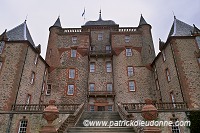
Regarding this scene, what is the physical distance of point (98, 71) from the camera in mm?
28203

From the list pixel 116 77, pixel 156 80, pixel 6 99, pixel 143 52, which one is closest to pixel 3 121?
pixel 6 99

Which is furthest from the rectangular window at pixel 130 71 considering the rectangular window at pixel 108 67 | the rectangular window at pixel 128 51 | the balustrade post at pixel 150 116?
the balustrade post at pixel 150 116

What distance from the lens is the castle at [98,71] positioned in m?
17.3

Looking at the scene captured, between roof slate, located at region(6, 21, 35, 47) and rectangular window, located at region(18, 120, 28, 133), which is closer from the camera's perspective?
rectangular window, located at region(18, 120, 28, 133)

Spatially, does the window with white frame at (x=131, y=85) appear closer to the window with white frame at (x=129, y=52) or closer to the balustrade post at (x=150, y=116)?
the window with white frame at (x=129, y=52)

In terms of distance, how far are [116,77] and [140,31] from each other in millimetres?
10133

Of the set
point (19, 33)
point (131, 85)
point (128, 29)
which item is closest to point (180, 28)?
point (131, 85)

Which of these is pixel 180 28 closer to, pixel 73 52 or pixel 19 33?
pixel 73 52

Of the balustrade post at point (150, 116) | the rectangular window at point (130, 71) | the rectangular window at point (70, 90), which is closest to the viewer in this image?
the balustrade post at point (150, 116)

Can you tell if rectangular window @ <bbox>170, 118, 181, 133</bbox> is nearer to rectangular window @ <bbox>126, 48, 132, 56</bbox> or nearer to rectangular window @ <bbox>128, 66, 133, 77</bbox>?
rectangular window @ <bbox>128, 66, 133, 77</bbox>

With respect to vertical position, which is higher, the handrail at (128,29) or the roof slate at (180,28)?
the handrail at (128,29)

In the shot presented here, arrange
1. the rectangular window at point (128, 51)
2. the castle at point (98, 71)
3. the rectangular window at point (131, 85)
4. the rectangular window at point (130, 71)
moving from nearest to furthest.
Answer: the castle at point (98, 71) → the rectangular window at point (131, 85) → the rectangular window at point (130, 71) → the rectangular window at point (128, 51)

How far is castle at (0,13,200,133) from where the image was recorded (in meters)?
17.3

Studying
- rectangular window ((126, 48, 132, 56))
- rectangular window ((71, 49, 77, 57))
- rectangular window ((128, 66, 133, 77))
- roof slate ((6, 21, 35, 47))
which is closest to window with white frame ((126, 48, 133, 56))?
rectangular window ((126, 48, 132, 56))
